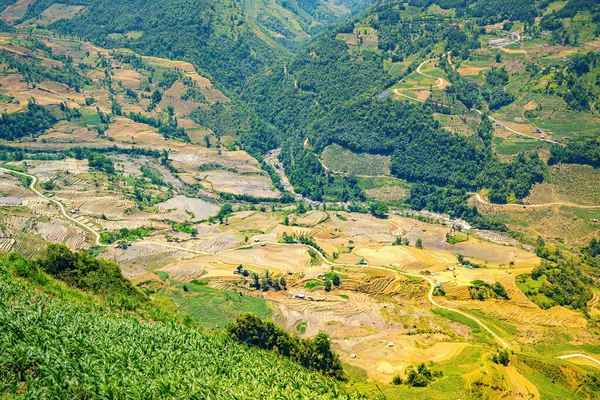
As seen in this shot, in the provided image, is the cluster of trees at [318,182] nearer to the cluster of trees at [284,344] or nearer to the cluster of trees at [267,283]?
the cluster of trees at [267,283]

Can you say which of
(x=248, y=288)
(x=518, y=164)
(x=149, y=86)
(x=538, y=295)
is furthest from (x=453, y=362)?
(x=149, y=86)

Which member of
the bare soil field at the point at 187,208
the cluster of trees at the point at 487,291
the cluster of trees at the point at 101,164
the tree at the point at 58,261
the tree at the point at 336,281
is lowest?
the bare soil field at the point at 187,208

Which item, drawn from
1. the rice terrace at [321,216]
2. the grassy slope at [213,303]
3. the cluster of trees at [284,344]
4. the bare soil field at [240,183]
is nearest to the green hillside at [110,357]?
the rice terrace at [321,216]

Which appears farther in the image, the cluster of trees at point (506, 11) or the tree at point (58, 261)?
the cluster of trees at point (506, 11)

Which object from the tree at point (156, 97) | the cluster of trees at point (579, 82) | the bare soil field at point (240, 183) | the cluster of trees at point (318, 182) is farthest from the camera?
the tree at point (156, 97)

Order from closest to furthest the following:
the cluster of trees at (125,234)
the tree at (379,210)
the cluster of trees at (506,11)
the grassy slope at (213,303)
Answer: the grassy slope at (213,303) → the cluster of trees at (125,234) → the tree at (379,210) → the cluster of trees at (506,11)

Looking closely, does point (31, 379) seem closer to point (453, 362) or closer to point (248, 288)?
point (453, 362)

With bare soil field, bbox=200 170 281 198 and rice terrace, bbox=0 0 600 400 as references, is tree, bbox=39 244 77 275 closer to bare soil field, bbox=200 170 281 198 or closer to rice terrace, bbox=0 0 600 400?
rice terrace, bbox=0 0 600 400
